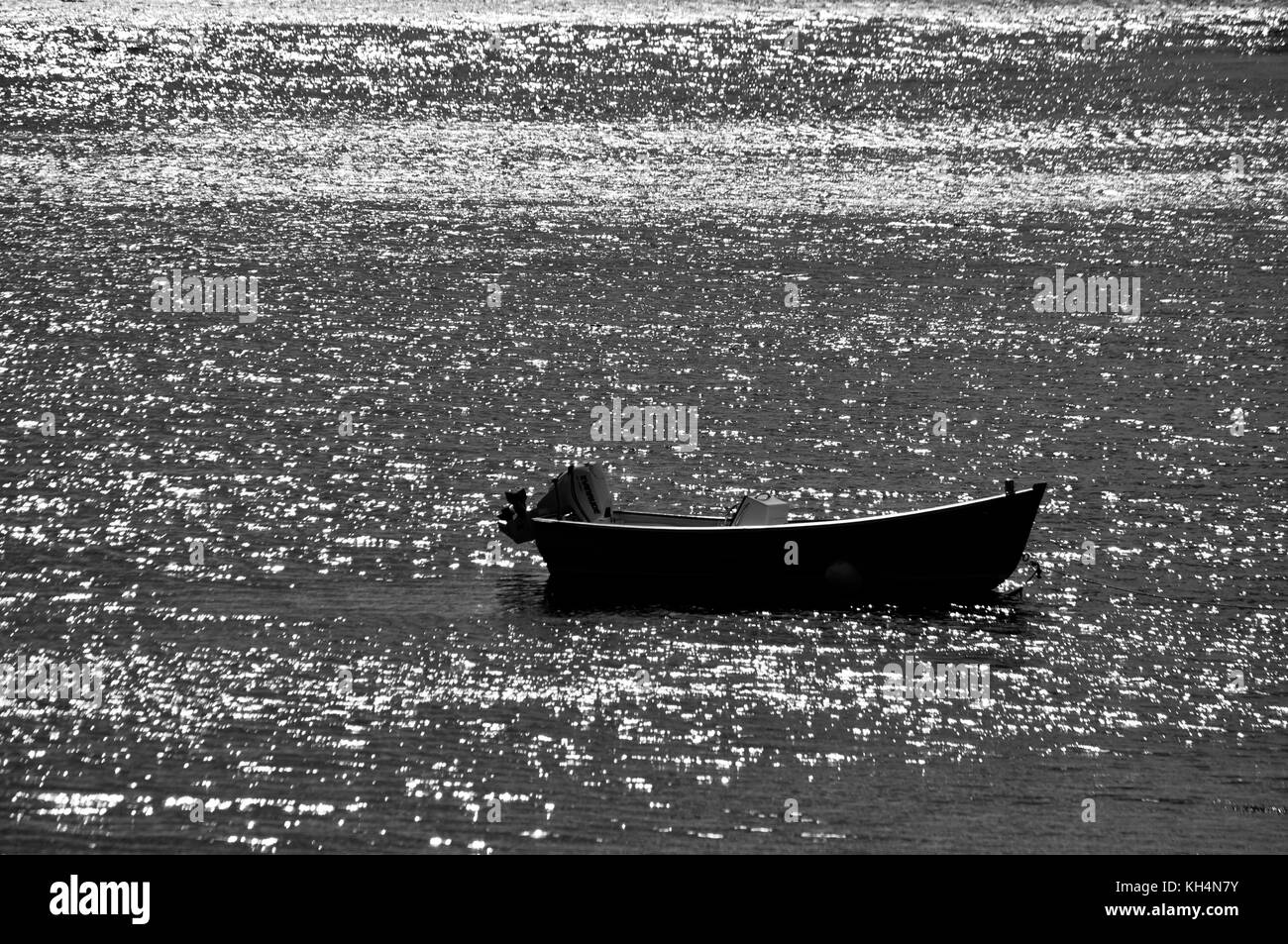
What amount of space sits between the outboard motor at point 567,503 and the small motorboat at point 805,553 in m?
0.08

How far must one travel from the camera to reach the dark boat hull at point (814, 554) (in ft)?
143

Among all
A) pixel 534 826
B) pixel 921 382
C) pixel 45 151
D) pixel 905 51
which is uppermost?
pixel 905 51

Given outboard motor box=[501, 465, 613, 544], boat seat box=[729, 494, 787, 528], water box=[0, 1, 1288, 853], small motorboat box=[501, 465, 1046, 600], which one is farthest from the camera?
boat seat box=[729, 494, 787, 528]

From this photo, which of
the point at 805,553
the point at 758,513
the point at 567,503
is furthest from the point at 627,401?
the point at 805,553

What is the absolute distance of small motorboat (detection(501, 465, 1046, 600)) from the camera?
143 feet

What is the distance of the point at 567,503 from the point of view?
45.8 m

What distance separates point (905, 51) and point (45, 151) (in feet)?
234

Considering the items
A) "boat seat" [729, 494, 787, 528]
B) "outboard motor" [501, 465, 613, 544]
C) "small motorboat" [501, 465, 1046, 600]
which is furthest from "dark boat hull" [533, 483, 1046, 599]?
"boat seat" [729, 494, 787, 528]

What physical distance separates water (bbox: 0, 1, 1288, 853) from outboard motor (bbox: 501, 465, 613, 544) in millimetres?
2323

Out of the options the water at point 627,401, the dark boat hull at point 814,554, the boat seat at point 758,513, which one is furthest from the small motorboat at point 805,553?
the water at point 627,401

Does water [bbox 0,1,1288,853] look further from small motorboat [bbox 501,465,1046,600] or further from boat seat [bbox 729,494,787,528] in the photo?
boat seat [bbox 729,494,787,528]

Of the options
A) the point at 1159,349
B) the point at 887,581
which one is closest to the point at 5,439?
the point at 887,581

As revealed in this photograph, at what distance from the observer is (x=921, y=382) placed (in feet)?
226
